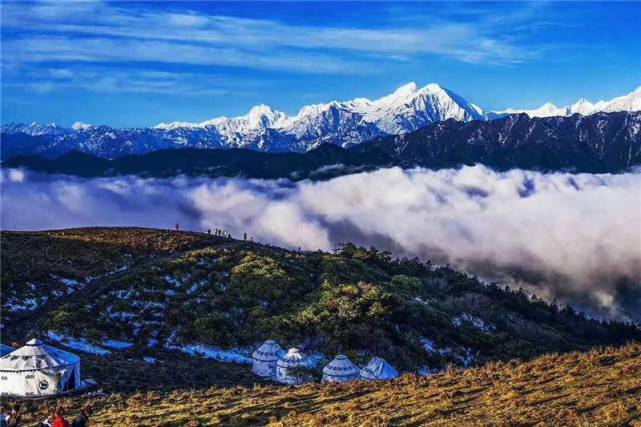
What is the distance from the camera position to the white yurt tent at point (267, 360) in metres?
44.7

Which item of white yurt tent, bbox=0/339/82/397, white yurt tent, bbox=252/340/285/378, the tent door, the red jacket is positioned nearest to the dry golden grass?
white yurt tent, bbox=0/339/82/397

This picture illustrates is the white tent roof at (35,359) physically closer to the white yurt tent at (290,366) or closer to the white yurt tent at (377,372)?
the white yurt tent at (290,366)

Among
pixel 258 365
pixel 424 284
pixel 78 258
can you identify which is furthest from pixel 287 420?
pixel 424 284

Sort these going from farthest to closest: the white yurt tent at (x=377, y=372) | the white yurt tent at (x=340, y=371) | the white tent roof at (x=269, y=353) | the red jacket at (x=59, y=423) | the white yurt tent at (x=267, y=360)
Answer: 1. the white tent roof at (x=269, y=353)
2. the white yurt tent at (x=267, y=360)
3. the white yurt tent at (x=340, y=371)
4. the white yurt tent at (x=377, y=372)
5. the red jacket at (x=59, y=423)

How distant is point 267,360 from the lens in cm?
4491

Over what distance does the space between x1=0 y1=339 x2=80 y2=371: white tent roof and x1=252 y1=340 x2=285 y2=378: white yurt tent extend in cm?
1504

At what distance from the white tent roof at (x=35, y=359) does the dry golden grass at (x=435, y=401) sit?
2234 millimetres

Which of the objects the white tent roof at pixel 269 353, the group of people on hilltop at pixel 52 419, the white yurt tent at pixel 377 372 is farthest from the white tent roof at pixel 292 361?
the group of people on hilltop at pixel 52 419

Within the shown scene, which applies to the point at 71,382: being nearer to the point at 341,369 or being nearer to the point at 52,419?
the point at 52,419

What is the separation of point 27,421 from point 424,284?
266 ft

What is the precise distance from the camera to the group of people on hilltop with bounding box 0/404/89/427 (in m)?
22.1

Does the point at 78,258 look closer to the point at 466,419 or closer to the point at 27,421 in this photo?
the point at 27,421

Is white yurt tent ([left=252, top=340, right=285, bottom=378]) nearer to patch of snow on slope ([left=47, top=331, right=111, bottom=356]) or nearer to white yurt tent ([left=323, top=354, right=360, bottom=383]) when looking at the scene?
white yurt tent ([left=323, top=354, right=360, bottom=383])

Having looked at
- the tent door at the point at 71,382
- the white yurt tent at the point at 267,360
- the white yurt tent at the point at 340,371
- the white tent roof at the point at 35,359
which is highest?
the white tent roof at the point at 35,359
